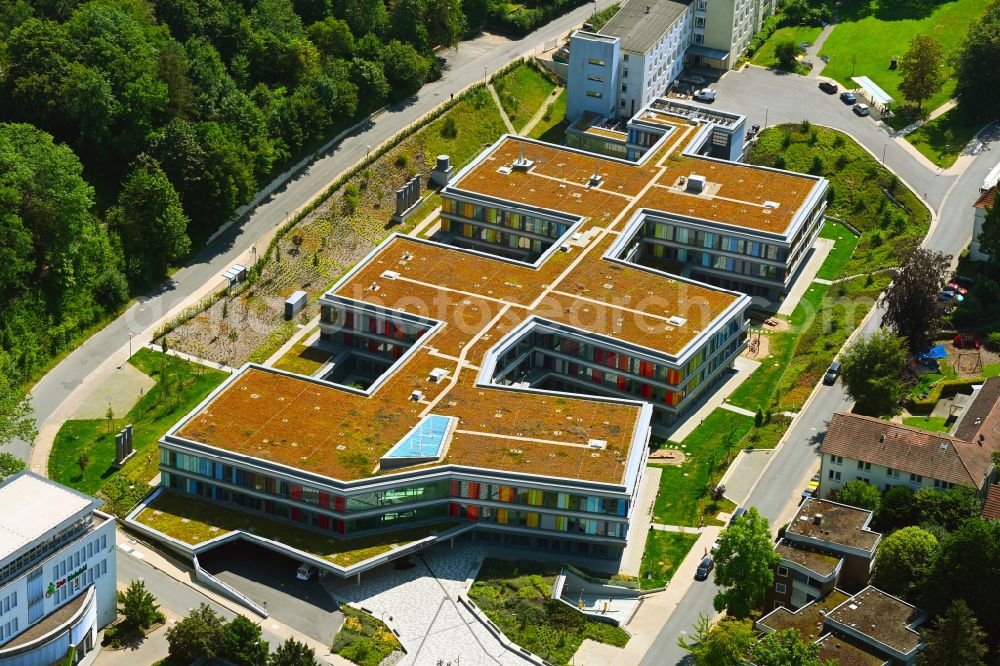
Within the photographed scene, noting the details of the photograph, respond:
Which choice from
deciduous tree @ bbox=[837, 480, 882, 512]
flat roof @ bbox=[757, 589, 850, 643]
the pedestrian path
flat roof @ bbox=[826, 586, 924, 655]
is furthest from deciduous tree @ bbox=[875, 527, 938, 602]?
the pedestrian path

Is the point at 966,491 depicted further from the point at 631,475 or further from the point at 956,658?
the point at 631,475

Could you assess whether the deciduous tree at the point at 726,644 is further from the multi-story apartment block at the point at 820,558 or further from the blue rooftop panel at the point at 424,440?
the blue rooftop panel at the point at 424,440

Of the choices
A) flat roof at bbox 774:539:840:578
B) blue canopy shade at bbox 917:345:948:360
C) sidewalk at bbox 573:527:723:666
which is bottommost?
sidewalk at bbox 573:527:723:666

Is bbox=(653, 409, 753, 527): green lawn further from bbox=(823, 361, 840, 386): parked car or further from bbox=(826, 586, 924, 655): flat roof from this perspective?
bbox=(826, 586, 924, 655): flat roof

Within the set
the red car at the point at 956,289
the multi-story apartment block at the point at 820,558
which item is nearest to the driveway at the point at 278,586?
the multi-story apartment block at the point at 820,558

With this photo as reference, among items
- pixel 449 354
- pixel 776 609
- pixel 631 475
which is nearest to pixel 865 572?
pixel 776 609

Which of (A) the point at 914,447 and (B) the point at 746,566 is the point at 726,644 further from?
(A) the point at 914,447
